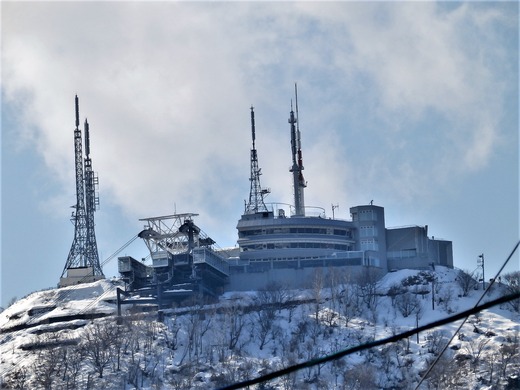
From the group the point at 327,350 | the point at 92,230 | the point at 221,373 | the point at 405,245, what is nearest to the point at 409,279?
the point at 405,245

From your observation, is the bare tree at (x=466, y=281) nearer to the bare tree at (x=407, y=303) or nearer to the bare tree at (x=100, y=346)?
the bare tree at (x=407, y=303)

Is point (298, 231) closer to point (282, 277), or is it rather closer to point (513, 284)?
point (282, 277)

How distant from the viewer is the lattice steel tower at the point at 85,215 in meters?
173

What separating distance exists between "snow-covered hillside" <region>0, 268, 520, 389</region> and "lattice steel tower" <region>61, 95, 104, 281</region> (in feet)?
27.1

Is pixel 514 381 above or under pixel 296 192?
under

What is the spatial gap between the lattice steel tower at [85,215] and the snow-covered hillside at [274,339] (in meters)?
8.25

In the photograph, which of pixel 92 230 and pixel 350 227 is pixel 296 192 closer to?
pixel 350 227

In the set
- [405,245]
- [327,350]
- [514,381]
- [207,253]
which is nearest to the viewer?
[514,381]

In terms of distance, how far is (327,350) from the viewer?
468ft

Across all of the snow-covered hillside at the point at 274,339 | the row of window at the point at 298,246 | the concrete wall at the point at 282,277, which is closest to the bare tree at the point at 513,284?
the snow-covered hillside at the point at 274,339

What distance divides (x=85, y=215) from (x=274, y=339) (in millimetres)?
37825

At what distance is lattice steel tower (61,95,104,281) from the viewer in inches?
6826

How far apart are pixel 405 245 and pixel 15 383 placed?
172 feet

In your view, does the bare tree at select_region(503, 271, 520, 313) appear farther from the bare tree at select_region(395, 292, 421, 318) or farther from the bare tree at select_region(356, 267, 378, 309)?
the bare tree at select_region(356, 267, 378, 309)
